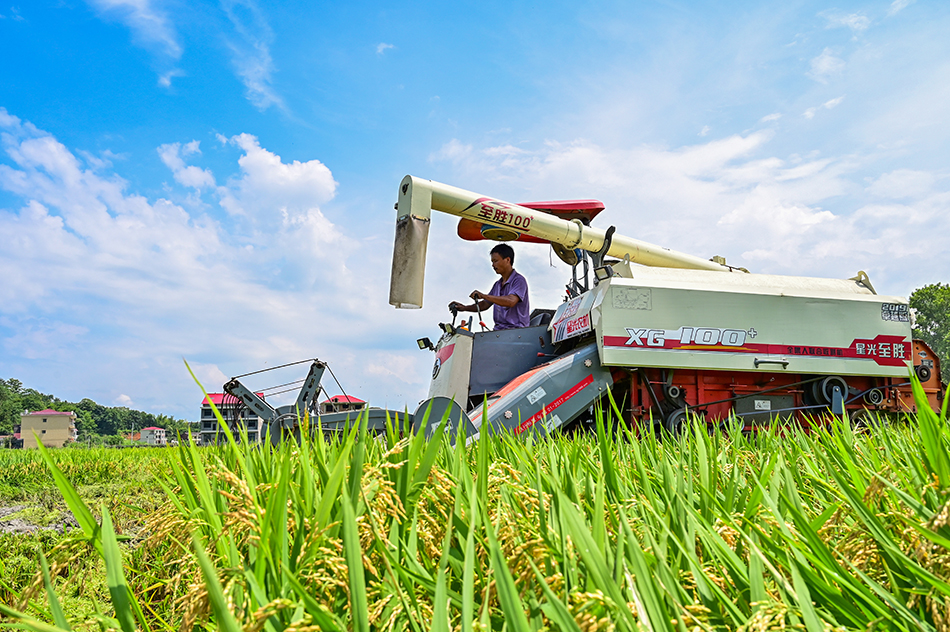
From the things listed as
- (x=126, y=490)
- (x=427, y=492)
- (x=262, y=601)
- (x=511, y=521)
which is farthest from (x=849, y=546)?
(x=126, y=490)

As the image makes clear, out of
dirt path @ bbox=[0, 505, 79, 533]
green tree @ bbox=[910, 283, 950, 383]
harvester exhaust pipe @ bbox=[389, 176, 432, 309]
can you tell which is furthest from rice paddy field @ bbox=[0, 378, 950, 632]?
green tree @ bbox=[910, 283, 950, 383]

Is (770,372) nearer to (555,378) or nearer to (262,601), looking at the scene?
(555,378)

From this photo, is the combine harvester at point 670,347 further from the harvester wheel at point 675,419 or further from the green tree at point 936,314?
the green tree at point 936,314

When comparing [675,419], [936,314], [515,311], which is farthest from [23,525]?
[936,314]

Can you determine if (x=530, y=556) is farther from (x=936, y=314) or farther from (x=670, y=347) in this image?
(x=936, y=314)

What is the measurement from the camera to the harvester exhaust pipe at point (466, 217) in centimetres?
578

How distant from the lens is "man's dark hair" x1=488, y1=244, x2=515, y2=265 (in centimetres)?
695

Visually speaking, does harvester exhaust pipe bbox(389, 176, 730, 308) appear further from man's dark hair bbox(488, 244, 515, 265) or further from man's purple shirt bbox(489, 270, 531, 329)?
man's purple shirt bbox(489, 270, 531, 329)

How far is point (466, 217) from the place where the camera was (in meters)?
6.43

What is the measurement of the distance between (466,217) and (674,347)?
2548 millimetres

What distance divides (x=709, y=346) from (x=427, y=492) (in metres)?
4.90

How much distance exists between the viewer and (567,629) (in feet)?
2.68

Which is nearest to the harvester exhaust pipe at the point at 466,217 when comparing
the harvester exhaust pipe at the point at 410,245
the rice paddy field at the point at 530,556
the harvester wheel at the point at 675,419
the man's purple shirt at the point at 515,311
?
the harvester exhaust pipe at the point at 410,245

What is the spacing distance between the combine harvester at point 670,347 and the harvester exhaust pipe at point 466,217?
0.05 ft
